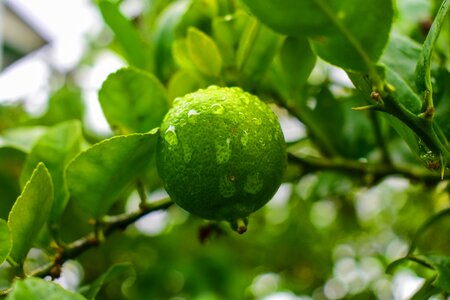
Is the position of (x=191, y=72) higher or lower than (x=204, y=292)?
higher

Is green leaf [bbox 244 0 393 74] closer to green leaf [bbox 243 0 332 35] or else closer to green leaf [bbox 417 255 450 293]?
green leaf [bbox 243 0 332 35]

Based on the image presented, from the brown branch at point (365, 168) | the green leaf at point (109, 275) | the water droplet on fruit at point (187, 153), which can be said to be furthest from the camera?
the brown branch at point (365, 168)

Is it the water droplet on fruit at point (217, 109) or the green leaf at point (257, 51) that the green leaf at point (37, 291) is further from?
the green leaf at point (257, 51)

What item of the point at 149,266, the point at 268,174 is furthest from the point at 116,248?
the point at 268,174

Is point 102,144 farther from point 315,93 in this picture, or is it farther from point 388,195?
point 388,195

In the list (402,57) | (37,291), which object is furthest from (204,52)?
(37,291)

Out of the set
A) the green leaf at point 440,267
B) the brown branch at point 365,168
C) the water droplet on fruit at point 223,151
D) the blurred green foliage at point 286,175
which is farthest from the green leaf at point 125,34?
the green leaf at point 440,267
